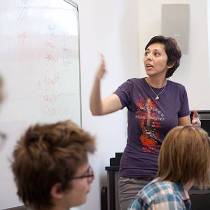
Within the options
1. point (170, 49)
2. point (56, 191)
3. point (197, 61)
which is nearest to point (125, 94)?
point (170, 49)

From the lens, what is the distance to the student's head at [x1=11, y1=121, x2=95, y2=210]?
1028mm

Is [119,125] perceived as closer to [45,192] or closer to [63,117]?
[63,117]

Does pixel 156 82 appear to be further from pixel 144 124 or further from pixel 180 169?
pixel 180 169

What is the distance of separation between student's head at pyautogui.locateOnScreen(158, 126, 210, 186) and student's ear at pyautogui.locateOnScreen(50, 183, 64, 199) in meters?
0.60

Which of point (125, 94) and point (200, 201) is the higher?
point (125, 94)

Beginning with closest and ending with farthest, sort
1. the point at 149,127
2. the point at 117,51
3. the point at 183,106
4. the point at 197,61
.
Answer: the point at 149,127, the point at 183,106, the point at 117,51, the point at 197,61

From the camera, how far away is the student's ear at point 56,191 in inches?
41.3

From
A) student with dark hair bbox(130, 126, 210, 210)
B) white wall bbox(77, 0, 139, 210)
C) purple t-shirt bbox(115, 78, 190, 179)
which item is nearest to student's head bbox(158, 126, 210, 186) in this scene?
student with dark hair bbox(130, 126, 210, 210)

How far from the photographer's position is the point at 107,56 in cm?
358

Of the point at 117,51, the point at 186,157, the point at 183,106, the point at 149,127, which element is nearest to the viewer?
the point at 186,157

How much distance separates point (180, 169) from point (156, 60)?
2.42ft

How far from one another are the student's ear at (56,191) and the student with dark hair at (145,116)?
0.83 meters

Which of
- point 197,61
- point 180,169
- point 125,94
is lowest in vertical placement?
point 180,169

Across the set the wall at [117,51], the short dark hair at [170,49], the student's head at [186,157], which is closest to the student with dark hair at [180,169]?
the student's head at [186,157]
